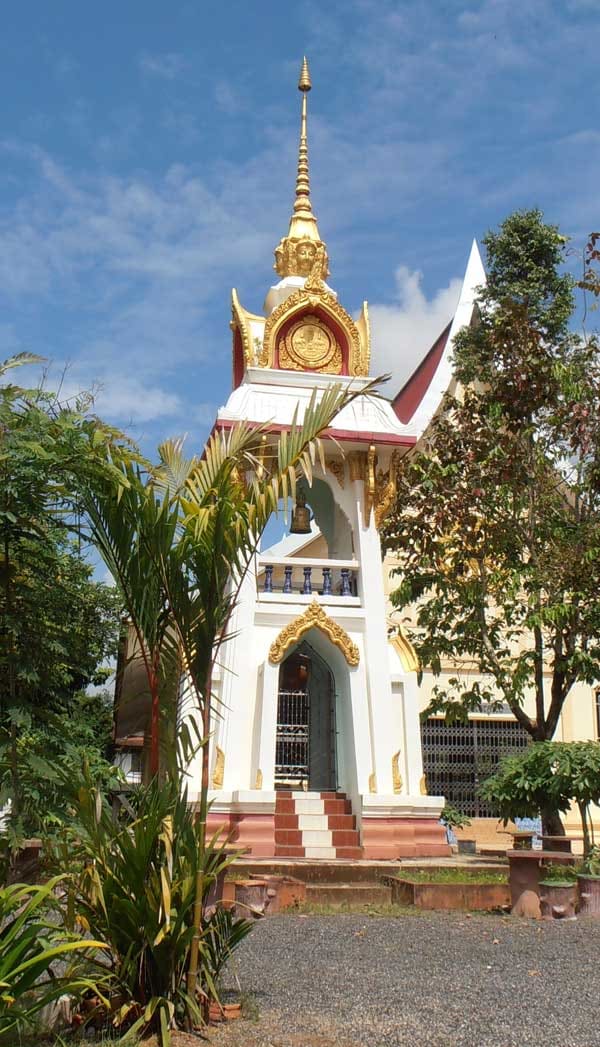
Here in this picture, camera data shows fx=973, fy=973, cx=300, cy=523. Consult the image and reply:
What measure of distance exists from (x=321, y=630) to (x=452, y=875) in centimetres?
322

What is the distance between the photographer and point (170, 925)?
3.83 meters

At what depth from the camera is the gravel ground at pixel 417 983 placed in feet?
13.0

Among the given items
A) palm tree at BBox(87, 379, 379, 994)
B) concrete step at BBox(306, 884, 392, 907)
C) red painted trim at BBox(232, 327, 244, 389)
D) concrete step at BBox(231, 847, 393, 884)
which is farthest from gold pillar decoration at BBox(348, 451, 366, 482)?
palm tree at BBox(87, 379, 379, 994)

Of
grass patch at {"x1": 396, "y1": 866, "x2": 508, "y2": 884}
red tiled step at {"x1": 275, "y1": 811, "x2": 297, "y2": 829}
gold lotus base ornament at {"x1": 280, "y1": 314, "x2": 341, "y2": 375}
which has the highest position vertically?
gold lotus base ornament at {"x1": 280, "y1": 314, "x2": 341, "y2": 375}

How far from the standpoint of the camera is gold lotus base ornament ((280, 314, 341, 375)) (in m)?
12.6

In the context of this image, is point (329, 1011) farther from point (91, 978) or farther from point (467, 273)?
point (467, 273)

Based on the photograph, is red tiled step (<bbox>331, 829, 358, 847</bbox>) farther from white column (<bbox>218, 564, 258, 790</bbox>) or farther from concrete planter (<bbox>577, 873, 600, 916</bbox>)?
→ concrete planter (<bbox>577, 873, 600, 916</bbox>)

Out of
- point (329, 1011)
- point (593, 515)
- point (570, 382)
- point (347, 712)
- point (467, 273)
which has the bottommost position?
point (329, 1011)

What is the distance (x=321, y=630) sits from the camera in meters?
11.4

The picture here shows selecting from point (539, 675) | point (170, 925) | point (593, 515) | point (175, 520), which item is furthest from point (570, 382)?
point (170, 925)

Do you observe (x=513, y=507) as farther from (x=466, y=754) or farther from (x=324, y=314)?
(x=466, y=754)

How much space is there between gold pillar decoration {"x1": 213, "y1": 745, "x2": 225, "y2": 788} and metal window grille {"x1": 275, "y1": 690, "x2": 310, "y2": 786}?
3.24 metres

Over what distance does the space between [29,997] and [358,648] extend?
26.3ft

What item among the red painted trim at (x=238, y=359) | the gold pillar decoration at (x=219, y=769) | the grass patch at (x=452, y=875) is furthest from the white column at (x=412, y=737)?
the red painted trim at (x=238, y=359)
